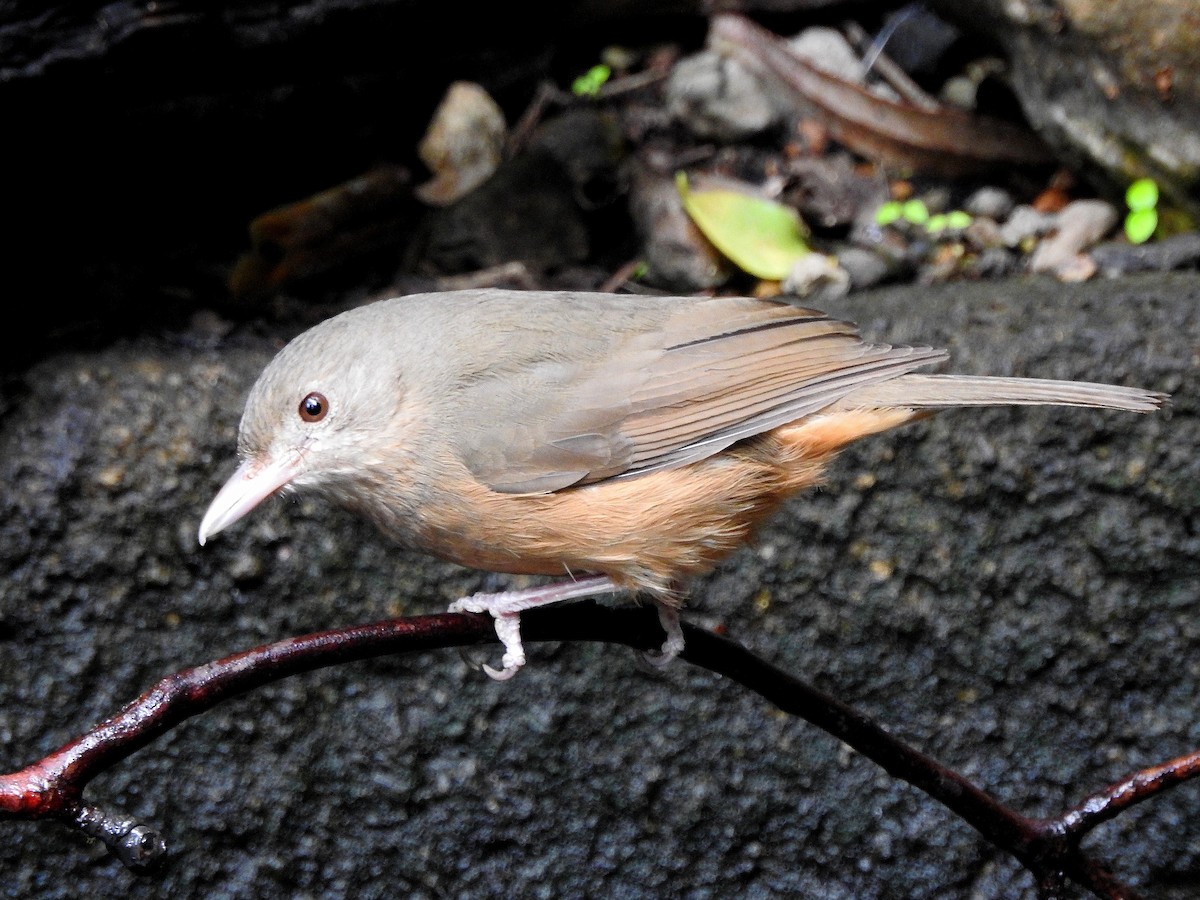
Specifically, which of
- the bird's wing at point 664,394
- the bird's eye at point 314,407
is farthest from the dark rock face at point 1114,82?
the bird's eye at point 314,407

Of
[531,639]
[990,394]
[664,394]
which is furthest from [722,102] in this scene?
[531,639]

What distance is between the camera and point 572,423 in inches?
108

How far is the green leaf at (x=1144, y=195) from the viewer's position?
3822 mm

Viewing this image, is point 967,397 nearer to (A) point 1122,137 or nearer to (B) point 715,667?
(B) point 715,667

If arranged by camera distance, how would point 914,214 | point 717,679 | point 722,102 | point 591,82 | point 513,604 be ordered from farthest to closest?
1. point 591,82
2. point 722,102
3. point 914,214
4. point 717,679
5. point 513,604

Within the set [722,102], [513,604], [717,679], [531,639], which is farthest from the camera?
[722,102]

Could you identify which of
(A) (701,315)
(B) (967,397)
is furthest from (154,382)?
(B) (967,397)

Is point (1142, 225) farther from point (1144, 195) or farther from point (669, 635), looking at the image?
point (669, 635)

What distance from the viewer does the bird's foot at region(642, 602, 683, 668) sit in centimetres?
254

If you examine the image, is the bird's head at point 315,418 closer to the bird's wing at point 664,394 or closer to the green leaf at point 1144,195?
the bird's wing at point 664,394

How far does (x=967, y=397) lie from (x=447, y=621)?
1202mm

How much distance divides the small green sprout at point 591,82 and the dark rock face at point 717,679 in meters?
1.71

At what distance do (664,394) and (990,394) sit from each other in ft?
2.30

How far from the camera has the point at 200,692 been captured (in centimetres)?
178
